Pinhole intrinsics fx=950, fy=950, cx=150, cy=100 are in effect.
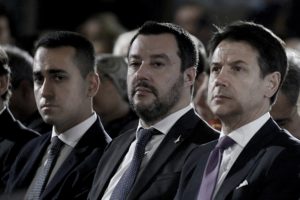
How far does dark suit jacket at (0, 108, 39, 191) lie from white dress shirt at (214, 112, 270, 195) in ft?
5.39

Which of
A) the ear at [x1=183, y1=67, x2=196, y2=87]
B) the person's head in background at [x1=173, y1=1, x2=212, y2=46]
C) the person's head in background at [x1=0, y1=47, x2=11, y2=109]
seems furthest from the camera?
the person's head in background at [x1=173, y1=1, x2=212, y2=46]

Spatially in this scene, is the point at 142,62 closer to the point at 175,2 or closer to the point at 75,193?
the point at 75,193

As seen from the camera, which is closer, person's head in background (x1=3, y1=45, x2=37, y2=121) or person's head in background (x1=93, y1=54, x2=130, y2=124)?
person's head in background (x1=93, y1=54, x2=130, y2=124)

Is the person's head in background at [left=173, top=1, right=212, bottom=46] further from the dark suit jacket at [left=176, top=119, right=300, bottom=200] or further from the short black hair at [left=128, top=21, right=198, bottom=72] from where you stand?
the dark suit jacket at [left=176, top=119, right=300, bottom=200]

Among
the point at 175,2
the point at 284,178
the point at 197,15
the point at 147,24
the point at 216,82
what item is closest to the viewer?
the point at 284,178

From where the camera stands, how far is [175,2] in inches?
366

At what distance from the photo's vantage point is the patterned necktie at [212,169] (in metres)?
3.77

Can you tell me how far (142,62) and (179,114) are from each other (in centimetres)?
29

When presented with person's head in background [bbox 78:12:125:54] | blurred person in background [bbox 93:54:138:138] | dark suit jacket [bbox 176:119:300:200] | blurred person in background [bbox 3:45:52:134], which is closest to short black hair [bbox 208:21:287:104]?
dark suit jacket [bbox 176:119:300:200]

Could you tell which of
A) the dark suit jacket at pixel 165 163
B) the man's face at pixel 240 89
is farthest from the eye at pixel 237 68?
the dark suit jacket at pixel 165 163

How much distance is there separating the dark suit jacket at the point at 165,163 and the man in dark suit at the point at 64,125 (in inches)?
7.5

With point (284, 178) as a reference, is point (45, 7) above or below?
below

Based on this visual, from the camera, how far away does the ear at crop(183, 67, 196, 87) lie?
173 inches

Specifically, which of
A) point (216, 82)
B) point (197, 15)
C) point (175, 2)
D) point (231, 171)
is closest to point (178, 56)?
point (216, 82)
